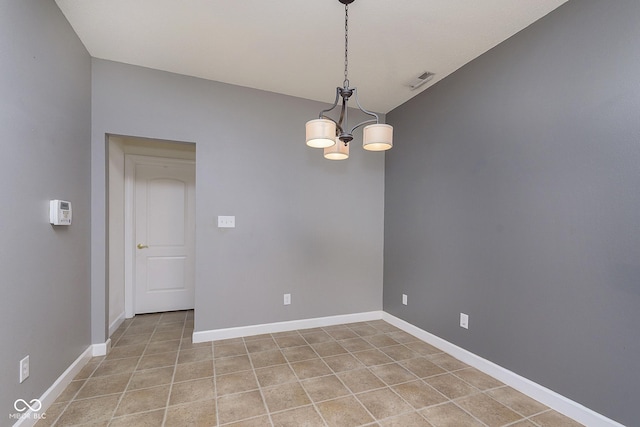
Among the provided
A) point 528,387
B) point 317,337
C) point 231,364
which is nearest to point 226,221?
point 231,364

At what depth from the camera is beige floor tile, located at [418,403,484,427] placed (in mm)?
1781

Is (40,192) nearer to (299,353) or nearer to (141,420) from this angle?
(141,420)

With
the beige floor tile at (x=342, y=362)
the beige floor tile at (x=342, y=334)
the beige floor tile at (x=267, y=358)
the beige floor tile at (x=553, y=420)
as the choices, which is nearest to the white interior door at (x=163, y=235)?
the beige floor tile at (x=267, y=358)

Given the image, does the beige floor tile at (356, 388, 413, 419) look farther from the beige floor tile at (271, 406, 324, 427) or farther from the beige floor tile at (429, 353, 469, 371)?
the beige floor tile at (429, 353, 469, 371)

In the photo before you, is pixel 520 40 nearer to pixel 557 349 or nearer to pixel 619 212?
pixel 619 212

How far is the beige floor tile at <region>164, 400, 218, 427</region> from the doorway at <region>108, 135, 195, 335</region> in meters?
2.05

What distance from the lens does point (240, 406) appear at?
1.92 meters

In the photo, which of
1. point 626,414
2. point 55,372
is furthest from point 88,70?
point 626,414

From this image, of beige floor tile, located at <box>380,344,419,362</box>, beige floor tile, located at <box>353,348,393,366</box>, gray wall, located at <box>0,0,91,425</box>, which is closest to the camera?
gray wall, located at <box>0,0,91,425</box>

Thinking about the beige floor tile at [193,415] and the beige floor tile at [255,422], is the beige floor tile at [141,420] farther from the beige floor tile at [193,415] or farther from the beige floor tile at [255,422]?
the beige floor tile at [255,422]

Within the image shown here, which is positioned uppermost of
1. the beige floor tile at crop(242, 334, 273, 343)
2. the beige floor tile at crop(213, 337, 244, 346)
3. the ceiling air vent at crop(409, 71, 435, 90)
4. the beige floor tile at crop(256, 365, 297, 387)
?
the ceiling air vent at crop(409, 71, 435, 90)

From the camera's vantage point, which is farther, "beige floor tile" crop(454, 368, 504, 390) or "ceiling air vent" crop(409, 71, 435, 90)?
"ceiling air vent" crop(409, 71, 435, 90)

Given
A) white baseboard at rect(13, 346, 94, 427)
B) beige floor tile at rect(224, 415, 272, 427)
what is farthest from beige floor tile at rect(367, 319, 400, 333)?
white baseboard at rect(13, 346, 94, 427)

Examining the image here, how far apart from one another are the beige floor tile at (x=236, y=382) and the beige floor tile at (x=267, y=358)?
16 centimetres
